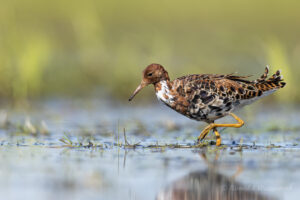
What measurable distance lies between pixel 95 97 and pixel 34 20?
24.1 feet

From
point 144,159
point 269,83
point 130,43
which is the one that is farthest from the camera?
point 130,43

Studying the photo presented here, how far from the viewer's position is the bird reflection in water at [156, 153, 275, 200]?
6.72 m

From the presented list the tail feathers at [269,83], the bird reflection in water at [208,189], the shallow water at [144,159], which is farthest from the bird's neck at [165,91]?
the bird reflection in water at [208,189]

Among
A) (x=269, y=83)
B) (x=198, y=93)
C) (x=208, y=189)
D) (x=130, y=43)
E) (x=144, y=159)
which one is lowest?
(x=208, y=189)

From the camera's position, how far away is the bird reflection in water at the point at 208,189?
672 centimetres

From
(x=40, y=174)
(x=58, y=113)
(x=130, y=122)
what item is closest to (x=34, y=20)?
(x=58, y=113)

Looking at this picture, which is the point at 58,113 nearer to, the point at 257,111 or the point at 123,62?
the point at 123,62

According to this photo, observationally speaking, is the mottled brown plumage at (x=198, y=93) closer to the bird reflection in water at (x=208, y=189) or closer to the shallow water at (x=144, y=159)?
the shallow water at (x=144, y=159)

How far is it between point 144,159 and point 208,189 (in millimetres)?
1989

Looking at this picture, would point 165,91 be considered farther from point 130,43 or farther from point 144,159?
point 130,43

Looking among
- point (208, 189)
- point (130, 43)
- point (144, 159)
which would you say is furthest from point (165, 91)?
→ point (130, 43)

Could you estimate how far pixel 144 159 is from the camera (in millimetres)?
8859

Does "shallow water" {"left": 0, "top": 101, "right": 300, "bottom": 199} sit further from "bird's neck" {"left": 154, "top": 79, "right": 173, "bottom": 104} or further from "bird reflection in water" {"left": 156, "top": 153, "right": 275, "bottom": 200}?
"bird's neck" {"left": 154, "top": 79, "right": 173, "bottom": 104}

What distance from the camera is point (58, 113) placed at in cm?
1420
